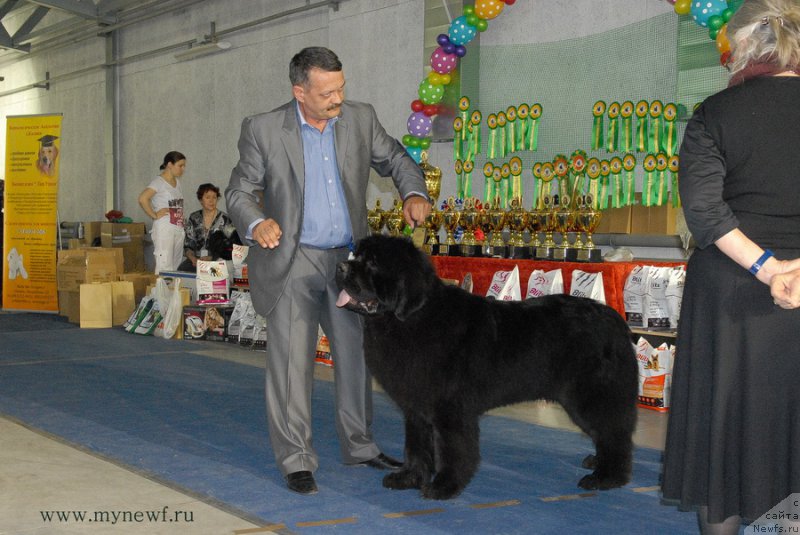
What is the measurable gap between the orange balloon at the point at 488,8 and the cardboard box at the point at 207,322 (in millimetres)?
3403

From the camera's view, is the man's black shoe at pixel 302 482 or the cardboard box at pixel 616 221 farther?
the cardboard box at pixel 616 221

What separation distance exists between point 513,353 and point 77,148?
14531mm

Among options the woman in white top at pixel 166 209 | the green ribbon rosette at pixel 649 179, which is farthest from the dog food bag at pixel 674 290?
the woman in white top at pixel 166 209

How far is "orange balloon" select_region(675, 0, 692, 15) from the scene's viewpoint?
5.84 m

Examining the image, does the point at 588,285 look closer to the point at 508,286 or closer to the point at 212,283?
the point at 508,286

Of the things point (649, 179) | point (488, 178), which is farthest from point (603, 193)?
point (488, 178)

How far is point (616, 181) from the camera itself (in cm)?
623

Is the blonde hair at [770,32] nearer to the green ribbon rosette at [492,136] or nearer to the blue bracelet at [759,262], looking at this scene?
the blue bracelet at [759,262]

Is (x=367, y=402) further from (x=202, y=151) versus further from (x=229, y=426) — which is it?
(x=202, y=151)

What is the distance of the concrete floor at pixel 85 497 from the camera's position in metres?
2.74

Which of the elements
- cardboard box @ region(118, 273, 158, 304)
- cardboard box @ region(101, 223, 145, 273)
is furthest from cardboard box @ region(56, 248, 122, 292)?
cardboard box @ region(101, 223, 145, 273)

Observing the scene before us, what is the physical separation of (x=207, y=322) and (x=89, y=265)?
2068mm

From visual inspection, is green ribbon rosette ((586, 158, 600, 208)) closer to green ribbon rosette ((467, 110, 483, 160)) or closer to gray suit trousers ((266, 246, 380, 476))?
green ribbon rosette ((467, 110, 483, 160))

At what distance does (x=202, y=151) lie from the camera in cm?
1262
